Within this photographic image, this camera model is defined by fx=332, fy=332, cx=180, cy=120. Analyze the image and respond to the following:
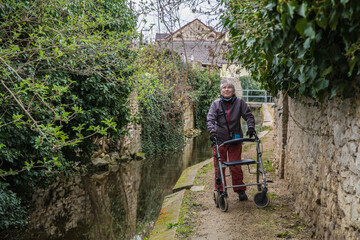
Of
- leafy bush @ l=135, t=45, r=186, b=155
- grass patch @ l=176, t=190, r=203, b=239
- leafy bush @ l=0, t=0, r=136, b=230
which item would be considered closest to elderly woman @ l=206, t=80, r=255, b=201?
grass patch @ l=176, t=190, r=203, b=239

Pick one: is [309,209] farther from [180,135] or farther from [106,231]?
[180,135]

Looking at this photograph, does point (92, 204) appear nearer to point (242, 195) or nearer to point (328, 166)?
point (242, 195)

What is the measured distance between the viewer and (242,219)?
15.4ft

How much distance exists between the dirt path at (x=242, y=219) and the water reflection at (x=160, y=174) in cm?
169

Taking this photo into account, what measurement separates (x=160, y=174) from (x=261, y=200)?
6.12 m

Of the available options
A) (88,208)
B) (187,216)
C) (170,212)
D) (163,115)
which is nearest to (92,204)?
(88,208)

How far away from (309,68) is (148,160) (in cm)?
1045

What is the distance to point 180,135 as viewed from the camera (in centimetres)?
1576

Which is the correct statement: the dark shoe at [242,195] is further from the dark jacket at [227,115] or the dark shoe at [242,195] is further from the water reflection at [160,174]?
the water reflection at [160,174]

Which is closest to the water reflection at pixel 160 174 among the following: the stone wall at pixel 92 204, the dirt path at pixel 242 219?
the stone wall at pixel 92 204

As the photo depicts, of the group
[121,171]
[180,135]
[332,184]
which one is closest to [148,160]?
[121,171]

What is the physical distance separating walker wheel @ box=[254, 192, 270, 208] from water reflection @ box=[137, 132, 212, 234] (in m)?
2.70

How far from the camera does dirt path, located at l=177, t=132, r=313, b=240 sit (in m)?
4.21

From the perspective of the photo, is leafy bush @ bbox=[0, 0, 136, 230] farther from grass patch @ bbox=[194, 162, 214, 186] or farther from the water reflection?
grass patch @ bbox=[194, 162, 214, 186]
